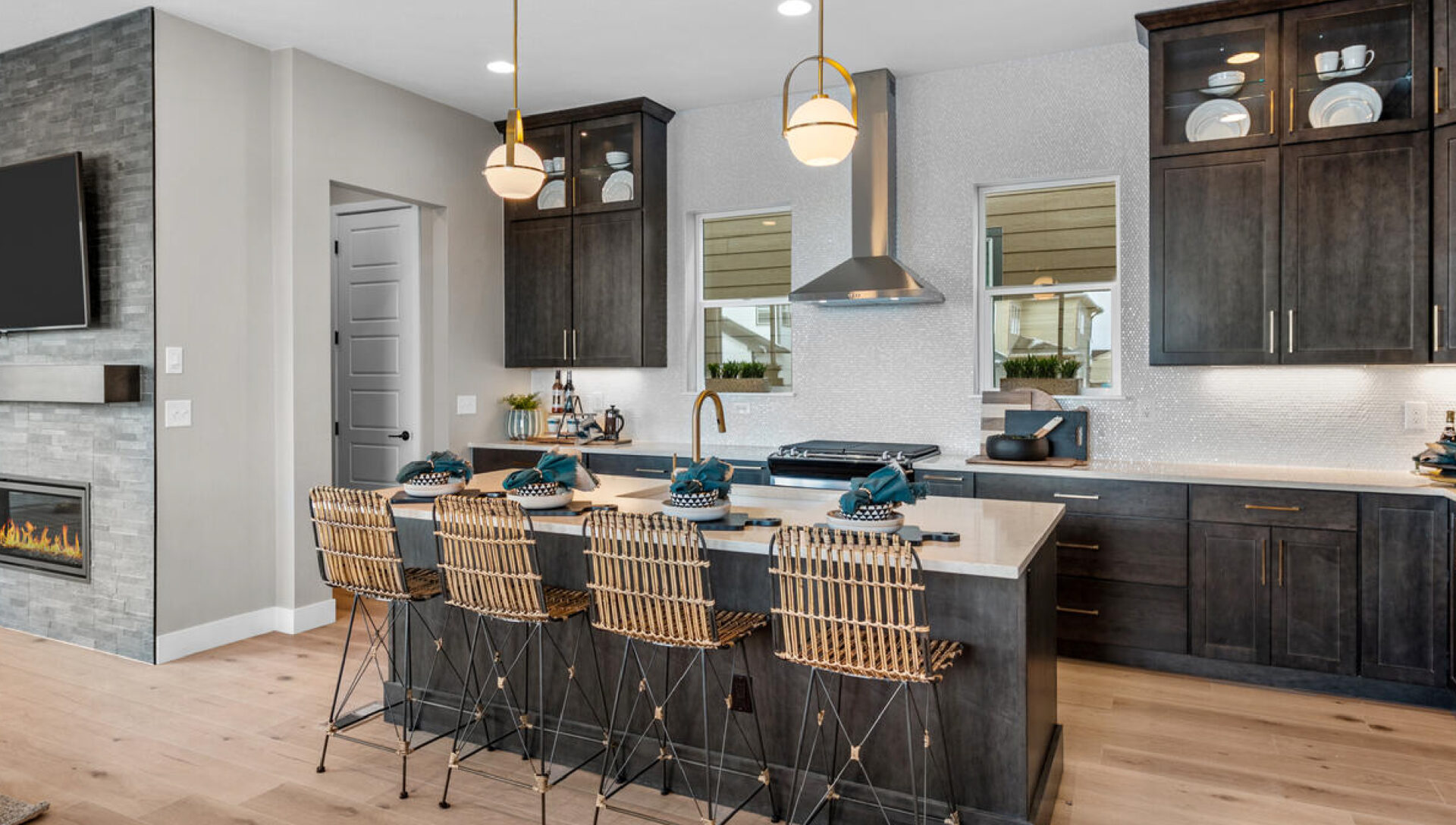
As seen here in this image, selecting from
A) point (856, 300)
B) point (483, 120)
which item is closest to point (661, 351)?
point (856, 300)

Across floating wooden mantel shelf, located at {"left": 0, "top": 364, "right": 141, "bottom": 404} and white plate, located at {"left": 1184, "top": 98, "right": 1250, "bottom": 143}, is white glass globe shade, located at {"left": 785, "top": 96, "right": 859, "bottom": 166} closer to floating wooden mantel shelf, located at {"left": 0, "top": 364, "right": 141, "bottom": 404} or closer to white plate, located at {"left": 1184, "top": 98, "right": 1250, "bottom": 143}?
white plate, located at {"left": 1184, "top": 98, "right": 1250, "bottom": 143}

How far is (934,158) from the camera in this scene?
16.2 feet

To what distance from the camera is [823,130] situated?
264cm

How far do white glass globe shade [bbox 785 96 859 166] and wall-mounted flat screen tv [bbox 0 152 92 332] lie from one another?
3.57 m

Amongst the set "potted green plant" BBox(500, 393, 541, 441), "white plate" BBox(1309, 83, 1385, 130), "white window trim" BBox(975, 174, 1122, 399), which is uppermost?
"white plate" BBox(1309, 83, 1385, 130)

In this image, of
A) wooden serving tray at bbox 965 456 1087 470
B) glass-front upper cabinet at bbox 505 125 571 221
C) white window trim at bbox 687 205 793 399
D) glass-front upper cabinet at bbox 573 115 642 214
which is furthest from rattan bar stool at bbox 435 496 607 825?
glass-front upper cabinet at bbox 505 125 571 221

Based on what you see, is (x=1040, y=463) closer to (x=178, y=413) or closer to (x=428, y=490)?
(x=428, y=490)

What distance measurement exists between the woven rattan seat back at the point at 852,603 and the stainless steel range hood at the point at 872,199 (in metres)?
2.67

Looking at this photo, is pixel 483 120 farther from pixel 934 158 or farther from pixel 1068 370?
pixel 1068 370

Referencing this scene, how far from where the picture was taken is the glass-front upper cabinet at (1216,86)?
4000 millimetres

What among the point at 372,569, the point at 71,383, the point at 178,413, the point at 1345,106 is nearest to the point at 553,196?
the point at 178,413

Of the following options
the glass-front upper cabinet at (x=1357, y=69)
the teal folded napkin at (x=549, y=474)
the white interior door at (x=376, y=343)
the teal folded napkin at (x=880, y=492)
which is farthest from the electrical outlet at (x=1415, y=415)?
the white interior door at (x=376, y=343)

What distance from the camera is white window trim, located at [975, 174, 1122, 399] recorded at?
4.57 meters

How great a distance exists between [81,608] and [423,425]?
1.94m
